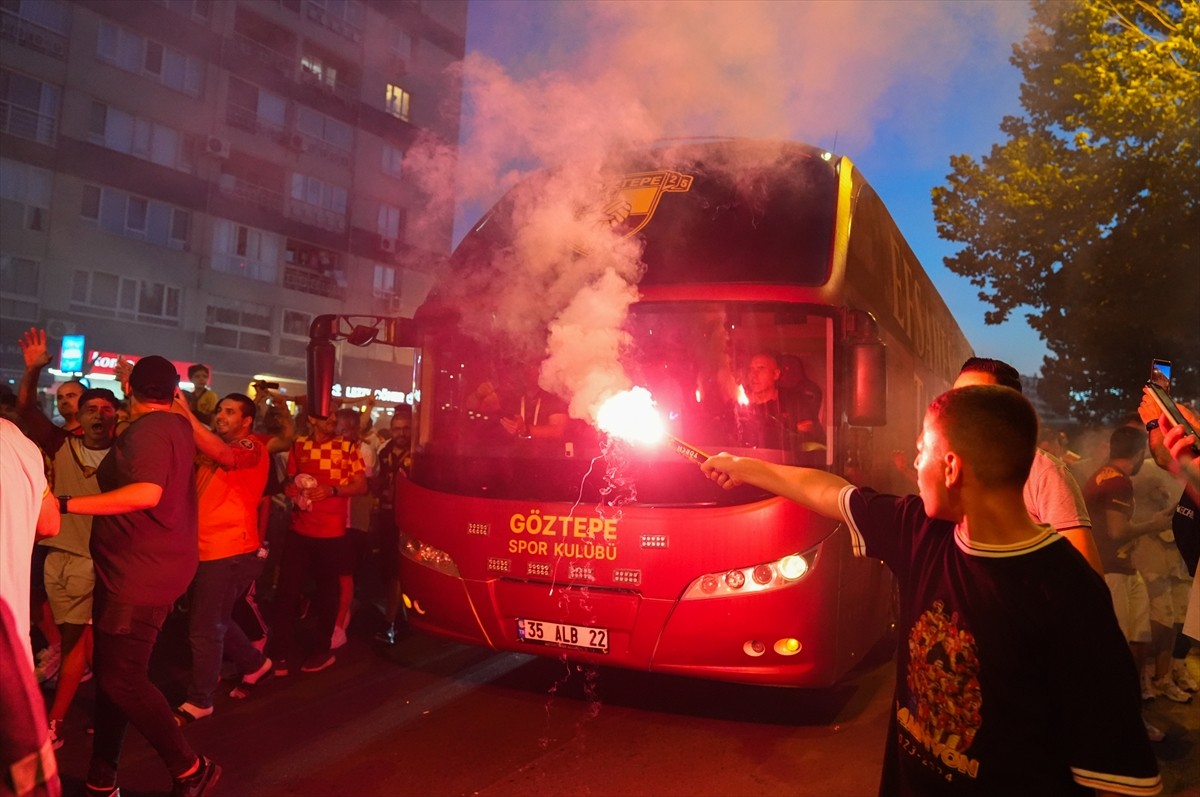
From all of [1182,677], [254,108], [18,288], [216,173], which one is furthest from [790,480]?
[254,108]

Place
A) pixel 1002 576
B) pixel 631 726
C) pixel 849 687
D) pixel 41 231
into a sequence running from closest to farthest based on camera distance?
pixel 1002 576, pixel 631 726, pixel 849 687, pixel 41 231

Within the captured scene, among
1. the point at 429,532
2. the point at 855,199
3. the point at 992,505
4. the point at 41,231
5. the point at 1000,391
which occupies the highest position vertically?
the point at 41,231

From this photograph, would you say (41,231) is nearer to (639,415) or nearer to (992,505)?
(639,415)

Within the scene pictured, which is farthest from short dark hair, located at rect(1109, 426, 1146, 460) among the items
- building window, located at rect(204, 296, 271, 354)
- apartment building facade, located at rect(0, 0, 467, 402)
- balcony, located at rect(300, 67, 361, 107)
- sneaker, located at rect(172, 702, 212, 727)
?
balcony, located at rect(300, 67, 361, 107)

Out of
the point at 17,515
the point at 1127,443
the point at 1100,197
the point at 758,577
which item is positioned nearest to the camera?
the point at 17,515

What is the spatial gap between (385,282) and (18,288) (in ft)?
47.5

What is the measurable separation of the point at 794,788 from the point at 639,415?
205 centimetres

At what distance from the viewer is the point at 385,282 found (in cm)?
3775

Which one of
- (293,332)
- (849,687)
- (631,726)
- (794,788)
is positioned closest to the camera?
(794,788)

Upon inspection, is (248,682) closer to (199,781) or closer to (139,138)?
(199,781)

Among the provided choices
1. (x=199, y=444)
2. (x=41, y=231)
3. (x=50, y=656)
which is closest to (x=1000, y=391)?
(x=199, y=444)

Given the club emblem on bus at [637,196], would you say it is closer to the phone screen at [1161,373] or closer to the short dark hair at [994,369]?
the short dark hair at [994,369]

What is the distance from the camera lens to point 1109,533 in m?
5.91

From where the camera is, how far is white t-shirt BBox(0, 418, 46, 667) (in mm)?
2162
